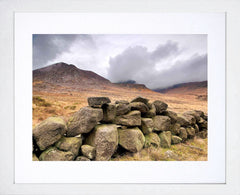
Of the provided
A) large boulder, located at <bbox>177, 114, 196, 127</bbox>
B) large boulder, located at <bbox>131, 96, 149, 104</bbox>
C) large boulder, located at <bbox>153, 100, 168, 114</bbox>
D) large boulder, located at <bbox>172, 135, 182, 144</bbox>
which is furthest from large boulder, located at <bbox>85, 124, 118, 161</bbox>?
large boulder, located at <bbox>177, 114, 196, 127</bbox>

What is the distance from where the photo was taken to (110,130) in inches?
94.6

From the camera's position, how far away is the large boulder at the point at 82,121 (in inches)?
92.2

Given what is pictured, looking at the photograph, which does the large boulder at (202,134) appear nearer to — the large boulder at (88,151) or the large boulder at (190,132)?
the large boulder at (190,132)

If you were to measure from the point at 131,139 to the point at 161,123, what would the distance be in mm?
728

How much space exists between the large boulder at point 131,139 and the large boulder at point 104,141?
0.13m

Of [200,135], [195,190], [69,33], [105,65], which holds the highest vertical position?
[69,33]

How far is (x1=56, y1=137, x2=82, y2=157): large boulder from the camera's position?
7.64 feet

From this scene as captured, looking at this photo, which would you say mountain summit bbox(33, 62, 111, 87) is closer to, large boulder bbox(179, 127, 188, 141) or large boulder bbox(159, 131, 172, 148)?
large boulder bbox(159, 131, 172, 148)

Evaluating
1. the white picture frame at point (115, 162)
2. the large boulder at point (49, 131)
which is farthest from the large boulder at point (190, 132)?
the large boulder at point (49, 131)

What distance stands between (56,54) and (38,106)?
3.32 feet

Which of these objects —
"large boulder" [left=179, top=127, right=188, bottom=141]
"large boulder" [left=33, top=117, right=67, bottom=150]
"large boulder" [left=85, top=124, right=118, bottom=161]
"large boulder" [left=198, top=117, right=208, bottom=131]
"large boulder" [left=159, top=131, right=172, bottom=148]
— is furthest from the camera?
"large boulder" [left=179, top=127, right=188, bottom=141]
